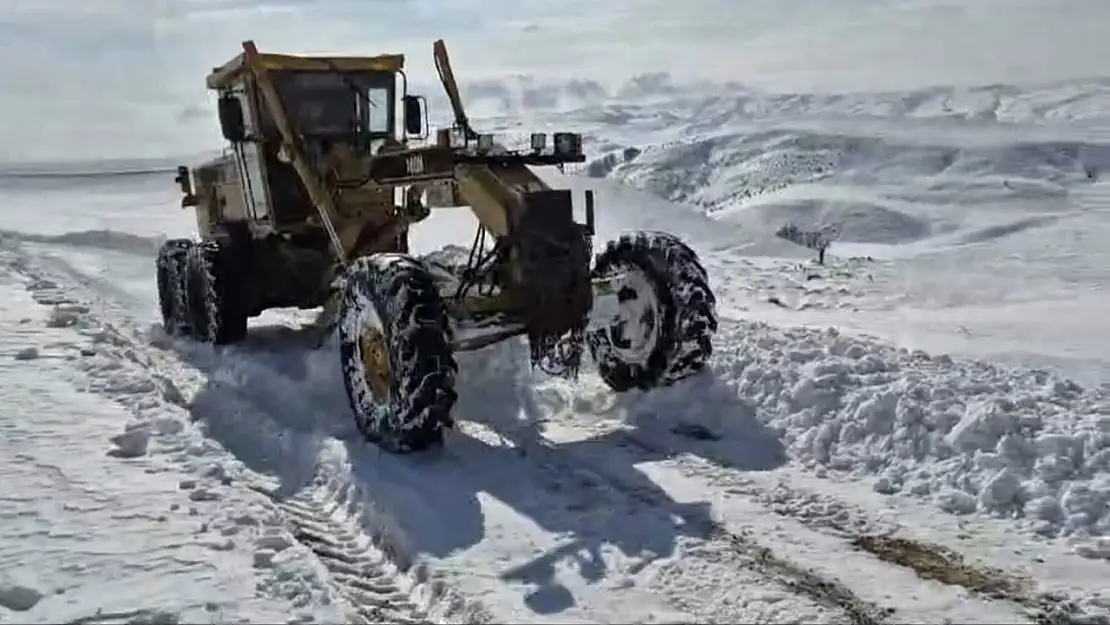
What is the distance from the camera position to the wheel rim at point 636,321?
25.4ft

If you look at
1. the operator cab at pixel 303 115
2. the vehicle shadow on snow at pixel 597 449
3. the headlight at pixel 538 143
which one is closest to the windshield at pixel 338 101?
the operator cab at pixel 303 115

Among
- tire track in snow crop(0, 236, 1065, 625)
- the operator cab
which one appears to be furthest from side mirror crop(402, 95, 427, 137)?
tire track in snow crop(0, 236, 1065, 625)

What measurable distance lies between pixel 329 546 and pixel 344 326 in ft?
7.00

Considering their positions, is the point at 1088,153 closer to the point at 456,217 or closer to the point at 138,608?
the point at 456,217

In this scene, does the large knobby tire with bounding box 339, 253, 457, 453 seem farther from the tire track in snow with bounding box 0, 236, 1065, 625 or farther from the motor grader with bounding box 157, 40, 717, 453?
the tire track in snow with bounding box 0, 236, 1065, 625

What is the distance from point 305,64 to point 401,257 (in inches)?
143

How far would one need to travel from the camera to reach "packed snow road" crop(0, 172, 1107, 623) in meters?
4.55

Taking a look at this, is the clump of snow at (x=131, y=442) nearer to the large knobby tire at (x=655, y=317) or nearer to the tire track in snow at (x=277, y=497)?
the tire track in snow at (x=277, y=497)

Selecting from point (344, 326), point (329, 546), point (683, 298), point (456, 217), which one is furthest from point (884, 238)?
point (329, 546)

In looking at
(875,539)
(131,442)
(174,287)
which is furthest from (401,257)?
(174,287)

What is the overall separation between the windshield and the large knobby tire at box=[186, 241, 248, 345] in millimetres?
1549

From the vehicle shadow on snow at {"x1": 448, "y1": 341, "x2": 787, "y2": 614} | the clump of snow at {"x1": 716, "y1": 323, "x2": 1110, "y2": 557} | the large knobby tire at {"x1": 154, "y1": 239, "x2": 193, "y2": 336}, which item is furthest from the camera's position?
the large knobby tire at {"x1": 154, "y1": 239, "x2": 193, "y2": 336}

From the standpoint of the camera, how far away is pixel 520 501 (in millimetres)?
5738

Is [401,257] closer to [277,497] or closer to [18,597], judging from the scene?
[277,497]
